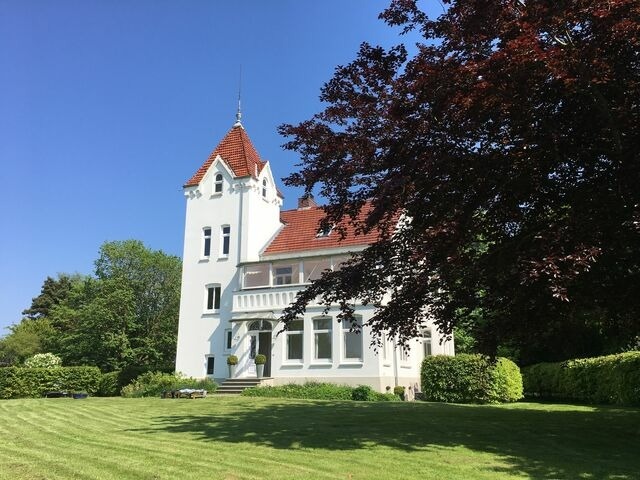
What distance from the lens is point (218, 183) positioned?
1304 inches

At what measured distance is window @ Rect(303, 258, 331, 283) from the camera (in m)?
28.2

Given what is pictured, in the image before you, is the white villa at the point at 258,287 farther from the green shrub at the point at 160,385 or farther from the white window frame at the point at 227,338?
the green shrub at the point at 160,385

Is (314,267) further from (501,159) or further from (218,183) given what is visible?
(501,159)

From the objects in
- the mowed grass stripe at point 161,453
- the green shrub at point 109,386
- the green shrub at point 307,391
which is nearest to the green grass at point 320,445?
the mowed grass stripe at point 161,453

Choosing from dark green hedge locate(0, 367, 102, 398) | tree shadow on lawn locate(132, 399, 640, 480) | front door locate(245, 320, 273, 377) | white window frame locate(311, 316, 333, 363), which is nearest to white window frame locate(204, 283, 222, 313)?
front door locate(245, 320, 273, 377)

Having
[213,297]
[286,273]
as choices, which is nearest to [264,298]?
[286,273]

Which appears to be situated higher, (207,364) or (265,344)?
(265,344)

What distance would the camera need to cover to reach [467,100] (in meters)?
8.52

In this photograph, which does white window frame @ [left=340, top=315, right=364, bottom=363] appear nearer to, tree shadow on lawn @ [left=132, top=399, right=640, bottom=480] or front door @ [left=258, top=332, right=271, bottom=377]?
front door @ [left=258, top=332, right=271, bottom=377]

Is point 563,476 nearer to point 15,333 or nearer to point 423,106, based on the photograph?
Result: point 423,106

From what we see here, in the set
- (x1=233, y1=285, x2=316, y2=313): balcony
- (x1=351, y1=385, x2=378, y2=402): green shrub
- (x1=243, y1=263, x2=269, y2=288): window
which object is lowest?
(x1=351, y1=385, x2=378, y2=402): green shrub

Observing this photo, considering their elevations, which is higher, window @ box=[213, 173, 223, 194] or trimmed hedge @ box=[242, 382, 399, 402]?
window @ box=[213, 173, 223, 194]

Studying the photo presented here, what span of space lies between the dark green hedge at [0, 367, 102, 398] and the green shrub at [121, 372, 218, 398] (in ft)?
16.4

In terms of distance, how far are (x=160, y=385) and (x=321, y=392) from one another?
29.3ft
